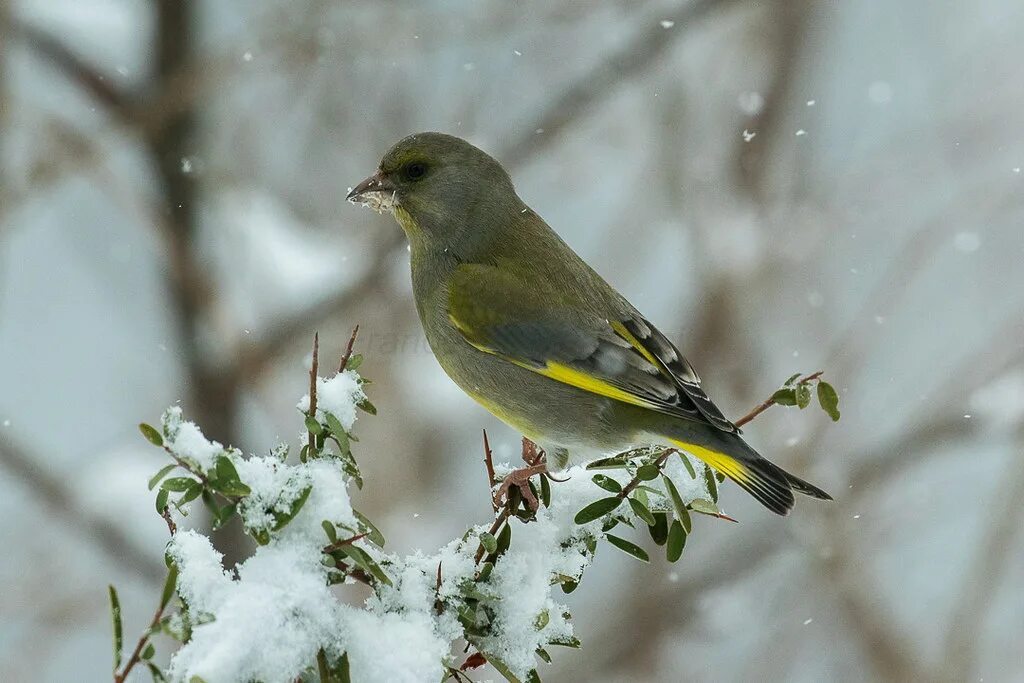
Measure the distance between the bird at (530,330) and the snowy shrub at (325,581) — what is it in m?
0.89

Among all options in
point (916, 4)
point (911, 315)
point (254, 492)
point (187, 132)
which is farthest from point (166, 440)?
point (916, 4)

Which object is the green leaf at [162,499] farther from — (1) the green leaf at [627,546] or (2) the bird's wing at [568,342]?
(2) the bird's wing at [568,342]

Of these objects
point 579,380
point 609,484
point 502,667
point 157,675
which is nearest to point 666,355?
point 579,380

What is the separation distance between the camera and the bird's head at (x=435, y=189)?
268 centimetres

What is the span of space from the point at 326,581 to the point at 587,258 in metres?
5.13

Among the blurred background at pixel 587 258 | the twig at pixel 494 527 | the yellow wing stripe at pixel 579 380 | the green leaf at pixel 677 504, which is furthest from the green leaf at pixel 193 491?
the blurred background at pixel 587 258

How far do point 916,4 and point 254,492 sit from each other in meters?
7.76

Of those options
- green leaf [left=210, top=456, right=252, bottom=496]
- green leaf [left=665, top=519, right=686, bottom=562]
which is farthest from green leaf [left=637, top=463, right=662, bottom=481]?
green leaf [left=210, top=456, right=252, bottom=496]

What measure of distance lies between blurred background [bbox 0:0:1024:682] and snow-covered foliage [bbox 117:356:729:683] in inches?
134

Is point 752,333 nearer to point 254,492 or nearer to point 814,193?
point 814,193

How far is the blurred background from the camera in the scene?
520 cm

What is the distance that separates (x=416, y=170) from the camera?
2705mm

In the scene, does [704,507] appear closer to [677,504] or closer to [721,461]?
[677,504]

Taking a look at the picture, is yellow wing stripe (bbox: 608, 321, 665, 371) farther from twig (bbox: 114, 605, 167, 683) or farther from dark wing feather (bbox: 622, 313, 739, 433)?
twig (bbox: 114, 605, 167, 683)
